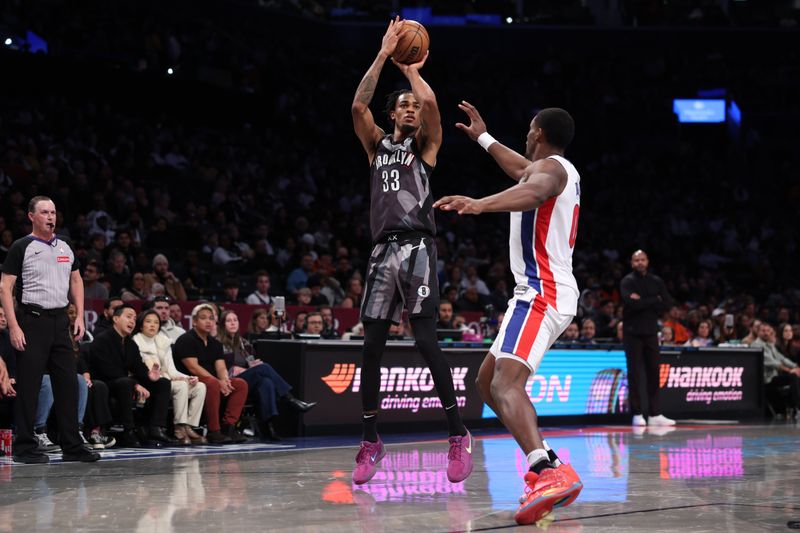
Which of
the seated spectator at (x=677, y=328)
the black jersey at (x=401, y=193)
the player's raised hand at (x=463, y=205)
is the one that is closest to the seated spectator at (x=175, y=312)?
the black jersey at (x=401, y=193)

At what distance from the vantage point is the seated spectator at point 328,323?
1184 cm

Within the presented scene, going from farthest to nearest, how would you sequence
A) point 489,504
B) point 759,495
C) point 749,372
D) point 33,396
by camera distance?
point 749,372
point 33,396
point 759,495
point 489,504

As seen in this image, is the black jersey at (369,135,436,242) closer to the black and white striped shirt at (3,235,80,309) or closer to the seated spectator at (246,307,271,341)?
the black and white striped shirt at (3,235,80,309)

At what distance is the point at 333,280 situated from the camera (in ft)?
50.3

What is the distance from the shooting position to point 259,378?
10328mm

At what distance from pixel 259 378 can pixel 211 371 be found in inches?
18.5

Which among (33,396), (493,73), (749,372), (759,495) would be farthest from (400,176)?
(493,73)

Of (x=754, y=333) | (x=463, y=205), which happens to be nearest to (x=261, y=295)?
(x=754, y=333)

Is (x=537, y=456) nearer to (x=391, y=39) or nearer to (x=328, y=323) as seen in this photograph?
(x=391, y=39)

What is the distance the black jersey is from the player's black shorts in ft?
0.24

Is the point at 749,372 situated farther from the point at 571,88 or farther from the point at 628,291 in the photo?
the point at 571,88

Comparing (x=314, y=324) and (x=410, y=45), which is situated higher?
(x=410, y=45)

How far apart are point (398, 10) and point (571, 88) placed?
5.05 meters

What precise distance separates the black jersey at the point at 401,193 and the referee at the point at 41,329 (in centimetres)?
286
